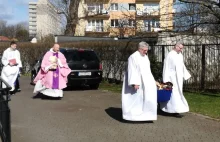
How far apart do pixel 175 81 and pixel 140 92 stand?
132 centimetres

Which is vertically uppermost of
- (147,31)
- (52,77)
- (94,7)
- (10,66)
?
(94,7)

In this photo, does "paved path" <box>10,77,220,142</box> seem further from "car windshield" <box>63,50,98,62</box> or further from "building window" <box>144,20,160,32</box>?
"car windshield" <box>63,50,98,62</box>

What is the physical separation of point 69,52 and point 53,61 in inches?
125

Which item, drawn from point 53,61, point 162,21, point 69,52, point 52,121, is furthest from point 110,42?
point 52,121

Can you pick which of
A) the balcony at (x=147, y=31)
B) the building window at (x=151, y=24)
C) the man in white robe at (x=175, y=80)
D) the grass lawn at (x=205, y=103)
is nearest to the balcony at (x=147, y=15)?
the building window at (x=151, y=24)

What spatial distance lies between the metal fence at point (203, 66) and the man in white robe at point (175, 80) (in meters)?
5.48

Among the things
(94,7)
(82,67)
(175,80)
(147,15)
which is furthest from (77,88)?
(94,7)

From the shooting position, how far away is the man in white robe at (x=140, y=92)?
29.1ft

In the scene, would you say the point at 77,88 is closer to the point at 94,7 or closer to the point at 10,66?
the point at 10,66

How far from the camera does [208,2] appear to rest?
41.3 feet

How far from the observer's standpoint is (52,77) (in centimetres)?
1311

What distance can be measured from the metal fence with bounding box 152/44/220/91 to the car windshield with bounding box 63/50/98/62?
3901 millimetres

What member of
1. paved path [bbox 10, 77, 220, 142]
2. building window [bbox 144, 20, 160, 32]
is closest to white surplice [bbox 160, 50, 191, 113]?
paved path [bbox 10, 77, 220, 142]

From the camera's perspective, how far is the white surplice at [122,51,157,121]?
29.1 ft
